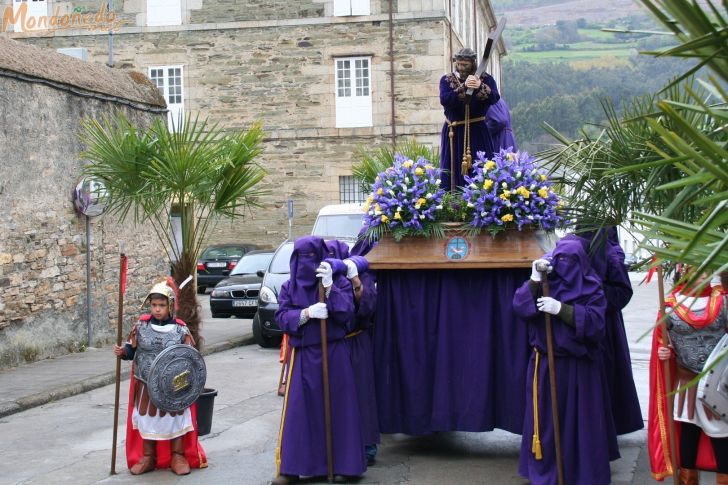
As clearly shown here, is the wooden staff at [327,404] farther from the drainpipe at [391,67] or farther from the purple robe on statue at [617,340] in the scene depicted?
the drainpipe at [391,67]

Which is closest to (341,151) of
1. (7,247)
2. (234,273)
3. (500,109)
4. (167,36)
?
(167,36)

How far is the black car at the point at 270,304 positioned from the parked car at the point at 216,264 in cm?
1320

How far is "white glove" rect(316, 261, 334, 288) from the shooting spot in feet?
24.6

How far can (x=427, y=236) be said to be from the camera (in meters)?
8.28

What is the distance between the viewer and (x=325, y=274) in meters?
7.51

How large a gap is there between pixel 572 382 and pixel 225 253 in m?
25.1

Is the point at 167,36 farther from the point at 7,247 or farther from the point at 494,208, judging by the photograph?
the point at 494,208

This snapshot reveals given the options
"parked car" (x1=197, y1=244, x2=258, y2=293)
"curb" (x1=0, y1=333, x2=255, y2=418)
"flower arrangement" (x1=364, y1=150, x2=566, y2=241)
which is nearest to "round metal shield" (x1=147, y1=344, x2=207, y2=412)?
"flower arrangement" (x1=364, y1=150, x2=566, y2=241)

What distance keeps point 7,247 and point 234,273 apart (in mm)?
7795

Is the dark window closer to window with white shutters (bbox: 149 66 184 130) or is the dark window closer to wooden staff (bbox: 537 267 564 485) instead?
window with white shutters (bbox: 149 66 184 130)

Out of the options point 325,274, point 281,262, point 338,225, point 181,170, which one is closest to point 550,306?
point 325,274

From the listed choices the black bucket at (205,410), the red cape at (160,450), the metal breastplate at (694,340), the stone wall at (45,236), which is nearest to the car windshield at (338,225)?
the stone wall at (45,236)

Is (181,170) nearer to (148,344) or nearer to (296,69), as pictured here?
(148,344)

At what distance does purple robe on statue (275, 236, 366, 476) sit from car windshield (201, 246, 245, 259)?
23.8 m
